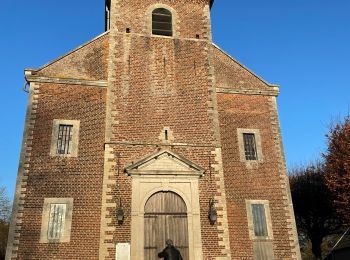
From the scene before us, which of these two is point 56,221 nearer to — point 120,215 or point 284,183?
point 120,215

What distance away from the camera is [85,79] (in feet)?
51.1

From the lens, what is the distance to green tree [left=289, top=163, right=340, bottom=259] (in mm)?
27578

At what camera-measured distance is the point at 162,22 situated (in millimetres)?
17578

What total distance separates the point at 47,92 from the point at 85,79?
1.65 meters

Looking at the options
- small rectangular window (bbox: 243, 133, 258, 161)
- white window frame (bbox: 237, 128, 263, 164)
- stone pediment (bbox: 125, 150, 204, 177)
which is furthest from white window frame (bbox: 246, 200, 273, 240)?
stone pediment (bbox: 125, 150, 204, 177)

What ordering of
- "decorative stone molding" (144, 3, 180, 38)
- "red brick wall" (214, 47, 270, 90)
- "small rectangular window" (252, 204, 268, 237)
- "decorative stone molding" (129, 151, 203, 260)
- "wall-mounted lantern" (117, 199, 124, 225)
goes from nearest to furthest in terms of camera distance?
1. "wall-mounted lantern" (117, 199, 124, 225)
2. "decorative stone molding" (129, 151, 203, 260)
3. "small rectangular window" (252, 204, 268, 237)
4. "red brick wall" (214, 47, 270, 90)
5. "decorative stone molding" (144, 3, 180, 38)

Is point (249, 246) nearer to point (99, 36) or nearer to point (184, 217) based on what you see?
point (184, 217)

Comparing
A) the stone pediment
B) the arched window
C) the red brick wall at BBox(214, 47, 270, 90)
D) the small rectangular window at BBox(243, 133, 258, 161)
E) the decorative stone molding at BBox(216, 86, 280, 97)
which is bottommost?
the stone pediment

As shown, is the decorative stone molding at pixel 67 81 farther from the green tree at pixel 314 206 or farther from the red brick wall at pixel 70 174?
the green tree at pixel 314 206

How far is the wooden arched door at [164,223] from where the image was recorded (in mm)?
13188

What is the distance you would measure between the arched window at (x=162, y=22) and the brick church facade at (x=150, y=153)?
0.05m

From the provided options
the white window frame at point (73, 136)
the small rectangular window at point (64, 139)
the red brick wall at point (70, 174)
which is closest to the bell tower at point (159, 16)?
the red brick wall at point (70, 174)

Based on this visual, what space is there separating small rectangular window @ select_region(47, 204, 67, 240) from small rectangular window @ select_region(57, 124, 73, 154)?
7.26ft

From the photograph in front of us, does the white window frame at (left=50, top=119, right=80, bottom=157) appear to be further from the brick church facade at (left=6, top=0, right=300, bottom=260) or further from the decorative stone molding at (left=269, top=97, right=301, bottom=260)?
the decorative stone molding at (left=269, top=97, right=301, bottom=260)
